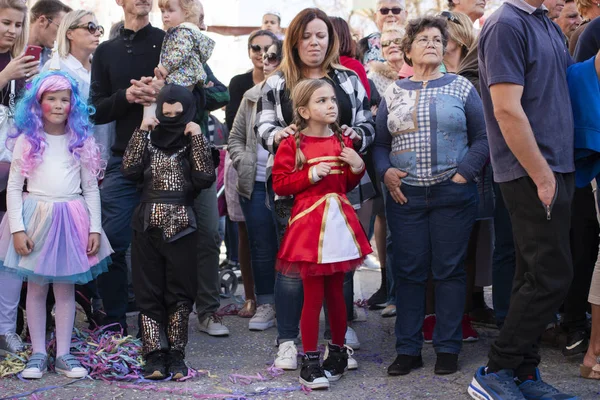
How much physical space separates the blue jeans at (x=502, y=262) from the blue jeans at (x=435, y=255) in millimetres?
602

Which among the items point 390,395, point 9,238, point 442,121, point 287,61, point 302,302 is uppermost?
point 287,61

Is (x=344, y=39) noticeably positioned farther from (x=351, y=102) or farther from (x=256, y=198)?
(x=256, y=198)

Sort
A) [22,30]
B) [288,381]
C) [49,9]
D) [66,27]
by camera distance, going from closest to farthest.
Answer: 1. [288,381]
2. [22,30]
3. [66,27]
4. [49,9]

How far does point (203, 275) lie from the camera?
20.7ft

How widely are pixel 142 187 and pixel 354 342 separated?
1659mm

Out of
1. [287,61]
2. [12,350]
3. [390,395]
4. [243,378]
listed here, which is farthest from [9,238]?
[390,395]

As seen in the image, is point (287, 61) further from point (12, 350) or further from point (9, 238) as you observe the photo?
point (12, 350)

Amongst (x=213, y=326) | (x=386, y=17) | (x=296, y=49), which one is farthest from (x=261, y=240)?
(x=386, y=17)

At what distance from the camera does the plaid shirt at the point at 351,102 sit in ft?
18.0

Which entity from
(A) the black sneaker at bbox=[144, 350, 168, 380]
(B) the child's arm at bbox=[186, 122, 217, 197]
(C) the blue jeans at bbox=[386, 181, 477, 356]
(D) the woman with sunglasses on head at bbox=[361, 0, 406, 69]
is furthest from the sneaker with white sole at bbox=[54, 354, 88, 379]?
(D) the woman with sunglasses on head at bbox=[361, 0, 406, 69]

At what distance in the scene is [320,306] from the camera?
5.03 m

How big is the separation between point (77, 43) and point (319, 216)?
2435mm

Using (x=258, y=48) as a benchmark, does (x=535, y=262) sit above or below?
below

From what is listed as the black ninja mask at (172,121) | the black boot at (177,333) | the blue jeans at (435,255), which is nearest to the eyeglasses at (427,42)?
the blue jeans at (435,255)
